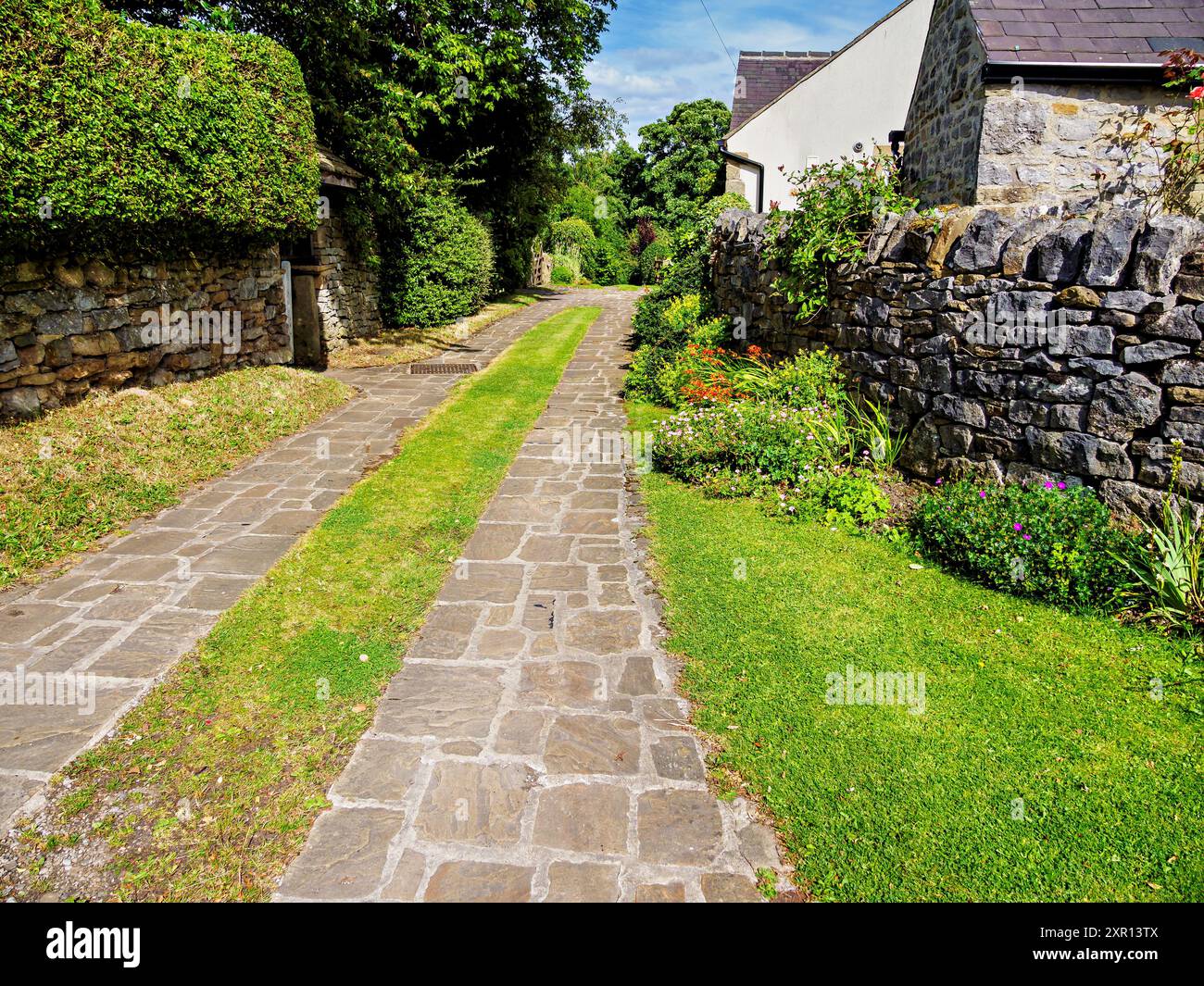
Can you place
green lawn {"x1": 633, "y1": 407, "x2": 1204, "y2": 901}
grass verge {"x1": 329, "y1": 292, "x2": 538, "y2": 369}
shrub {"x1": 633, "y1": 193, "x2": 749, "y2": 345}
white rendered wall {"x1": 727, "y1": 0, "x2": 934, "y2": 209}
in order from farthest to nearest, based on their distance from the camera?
white rendered wall {"x1": 727, "y1": 0, "x2": 934, "y2": 209}
grass verge {"x1": 329, "y1": 292, "x2": 538, "y2": 369}
shrub {"x1": 633, "y1": 193, "x2": 749, "y2": 345}
green lawn {"x1": 633, "y1": 407, "x2": 1204, "y2": 901}

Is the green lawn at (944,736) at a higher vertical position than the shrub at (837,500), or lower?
lower

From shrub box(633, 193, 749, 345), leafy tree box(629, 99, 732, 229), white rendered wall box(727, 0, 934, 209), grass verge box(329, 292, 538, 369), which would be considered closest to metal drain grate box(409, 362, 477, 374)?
grass verge box(329, 292, 538, 369)

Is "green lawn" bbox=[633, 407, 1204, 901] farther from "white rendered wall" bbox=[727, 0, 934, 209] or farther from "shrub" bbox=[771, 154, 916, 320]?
"white rendered wall" bbox=[727, 0, 934, 209]

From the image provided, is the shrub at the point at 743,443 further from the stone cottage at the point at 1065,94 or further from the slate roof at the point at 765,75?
the slate roof at the point at 765,75

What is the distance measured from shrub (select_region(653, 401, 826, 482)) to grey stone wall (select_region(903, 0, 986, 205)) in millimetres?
3824

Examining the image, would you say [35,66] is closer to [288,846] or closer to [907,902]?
[288,846]

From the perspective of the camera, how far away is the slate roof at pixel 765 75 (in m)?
21.0

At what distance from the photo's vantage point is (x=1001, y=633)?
14.5 feet

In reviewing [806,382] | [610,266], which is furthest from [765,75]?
[806,382]

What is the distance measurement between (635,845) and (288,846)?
1.42 meters

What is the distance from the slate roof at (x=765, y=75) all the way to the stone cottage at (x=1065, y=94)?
12.9 m

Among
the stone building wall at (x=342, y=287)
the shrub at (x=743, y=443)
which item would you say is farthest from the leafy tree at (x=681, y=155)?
the shrub at (x=743, y=443)

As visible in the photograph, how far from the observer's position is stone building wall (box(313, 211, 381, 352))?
531 inches

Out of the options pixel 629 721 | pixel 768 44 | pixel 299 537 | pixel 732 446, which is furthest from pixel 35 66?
pixel 768 44
